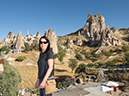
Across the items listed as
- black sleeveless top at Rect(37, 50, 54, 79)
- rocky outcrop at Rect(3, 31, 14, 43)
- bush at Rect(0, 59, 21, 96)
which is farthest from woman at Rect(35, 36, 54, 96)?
rocky outcrop at Rect(3, 31, 14, 43)

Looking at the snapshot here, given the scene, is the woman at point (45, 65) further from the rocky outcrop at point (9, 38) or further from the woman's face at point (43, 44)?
the rocky outcrop at point (9, 38)

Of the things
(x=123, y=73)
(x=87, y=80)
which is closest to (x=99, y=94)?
(x=87, y=80)

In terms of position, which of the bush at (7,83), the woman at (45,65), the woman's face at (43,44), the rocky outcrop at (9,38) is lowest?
the bush at (7,83)

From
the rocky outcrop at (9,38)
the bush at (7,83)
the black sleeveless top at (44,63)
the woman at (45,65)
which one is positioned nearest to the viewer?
the woman at (45,65)

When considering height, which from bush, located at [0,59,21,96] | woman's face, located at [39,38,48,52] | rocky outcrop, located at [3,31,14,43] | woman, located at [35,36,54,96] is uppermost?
rocky outcrop, located at [3,31,14,43]

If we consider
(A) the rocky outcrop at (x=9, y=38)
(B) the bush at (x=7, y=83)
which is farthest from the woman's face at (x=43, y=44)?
(A) the rocky outcrop at (x=9, y=38)

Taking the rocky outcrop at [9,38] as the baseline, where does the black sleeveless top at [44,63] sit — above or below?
below

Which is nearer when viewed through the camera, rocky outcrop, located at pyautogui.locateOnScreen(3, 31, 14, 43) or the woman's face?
the woman's face

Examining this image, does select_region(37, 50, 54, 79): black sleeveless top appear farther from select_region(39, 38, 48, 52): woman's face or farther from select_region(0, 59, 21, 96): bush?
select_region(0, 59, 21, 96): bush

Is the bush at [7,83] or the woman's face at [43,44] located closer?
the woman's face at [43,44]

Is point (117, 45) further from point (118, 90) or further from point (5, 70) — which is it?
point (5, 70)

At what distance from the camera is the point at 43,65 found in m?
2.28

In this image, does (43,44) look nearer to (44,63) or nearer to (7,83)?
(44,63)

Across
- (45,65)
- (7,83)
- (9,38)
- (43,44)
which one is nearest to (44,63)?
(45,65)
